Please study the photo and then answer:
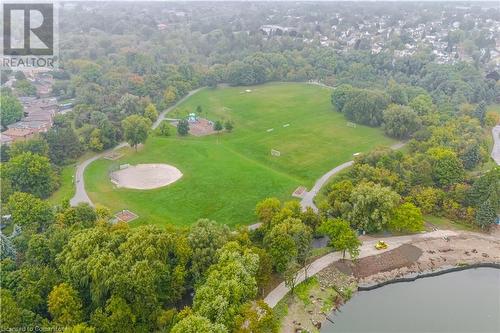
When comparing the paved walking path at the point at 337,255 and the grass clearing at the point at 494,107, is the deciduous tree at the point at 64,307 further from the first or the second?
the grass clearing at the point at 494,107

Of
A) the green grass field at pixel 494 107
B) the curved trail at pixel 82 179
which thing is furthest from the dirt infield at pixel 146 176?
the green grass field at pixel 494 107

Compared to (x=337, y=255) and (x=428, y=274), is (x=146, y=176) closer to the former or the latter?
(x=337, y=255)

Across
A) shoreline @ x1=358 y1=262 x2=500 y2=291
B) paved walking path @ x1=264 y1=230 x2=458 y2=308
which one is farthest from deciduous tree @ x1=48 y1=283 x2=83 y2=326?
shoreline @ x1=358 y1=262 x2=500 y2=291

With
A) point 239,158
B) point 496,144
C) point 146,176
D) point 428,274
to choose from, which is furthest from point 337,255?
point 496,144

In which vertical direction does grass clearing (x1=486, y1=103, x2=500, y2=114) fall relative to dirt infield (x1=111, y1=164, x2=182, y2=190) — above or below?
above

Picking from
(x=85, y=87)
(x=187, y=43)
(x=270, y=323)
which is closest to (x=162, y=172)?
(x=270, y=323)

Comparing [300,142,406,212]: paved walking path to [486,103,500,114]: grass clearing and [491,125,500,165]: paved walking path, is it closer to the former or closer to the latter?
[491,125,500,165]: paved walking path
